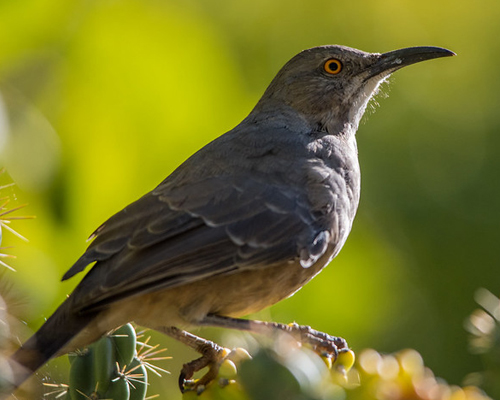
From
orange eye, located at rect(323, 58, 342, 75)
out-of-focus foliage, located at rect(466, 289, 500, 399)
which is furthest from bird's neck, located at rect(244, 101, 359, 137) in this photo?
out-of-focus foliage, located at rect(466, 289, 500, 399)

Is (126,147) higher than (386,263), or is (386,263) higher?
(126,147)

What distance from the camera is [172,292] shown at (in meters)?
4.37

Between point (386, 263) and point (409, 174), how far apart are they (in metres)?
1.47

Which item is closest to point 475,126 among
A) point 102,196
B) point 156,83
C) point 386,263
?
point 386,263

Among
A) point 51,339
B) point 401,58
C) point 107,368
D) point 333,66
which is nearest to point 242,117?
point 333,66

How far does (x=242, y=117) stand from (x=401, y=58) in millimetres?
1714

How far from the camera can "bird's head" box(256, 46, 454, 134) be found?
18.3ft

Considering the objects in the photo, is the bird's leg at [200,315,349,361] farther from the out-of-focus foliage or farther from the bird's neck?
the bird's neck

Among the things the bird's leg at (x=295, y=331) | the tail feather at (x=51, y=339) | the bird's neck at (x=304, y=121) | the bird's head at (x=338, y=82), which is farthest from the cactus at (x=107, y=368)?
the bird's head at (x=338, y=82)

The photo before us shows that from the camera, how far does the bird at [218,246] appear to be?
13.5 feet

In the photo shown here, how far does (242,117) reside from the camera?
6.97 m

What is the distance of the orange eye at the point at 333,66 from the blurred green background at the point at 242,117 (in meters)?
0.71

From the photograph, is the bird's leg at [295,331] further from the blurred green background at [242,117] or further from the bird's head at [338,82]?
the bird's head at [338,82]

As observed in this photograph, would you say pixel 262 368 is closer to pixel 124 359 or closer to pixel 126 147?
pixel 124 359
